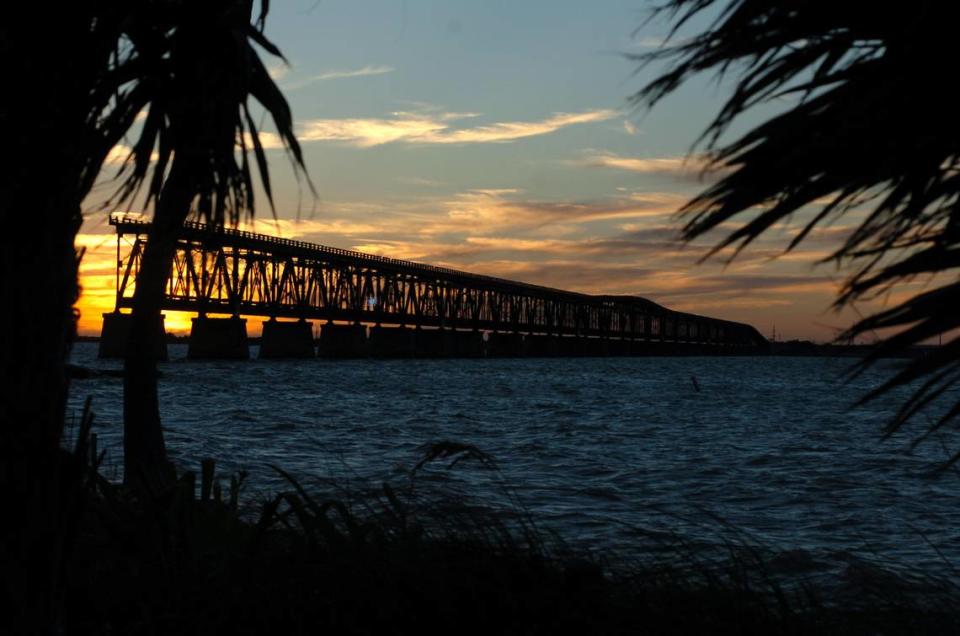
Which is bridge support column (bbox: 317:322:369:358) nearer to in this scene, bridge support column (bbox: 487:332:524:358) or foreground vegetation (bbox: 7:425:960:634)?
bridge support column (bbox: 487:332:524:358)

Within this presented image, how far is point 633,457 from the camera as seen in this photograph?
26594 mm

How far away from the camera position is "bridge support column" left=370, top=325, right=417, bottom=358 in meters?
152

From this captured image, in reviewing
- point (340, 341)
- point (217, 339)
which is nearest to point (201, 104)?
point (217, 339)

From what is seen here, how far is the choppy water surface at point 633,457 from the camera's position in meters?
15.3

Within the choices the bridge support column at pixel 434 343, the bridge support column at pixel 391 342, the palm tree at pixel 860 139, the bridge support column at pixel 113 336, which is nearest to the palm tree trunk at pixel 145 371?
the palm tree at pixel 860 139

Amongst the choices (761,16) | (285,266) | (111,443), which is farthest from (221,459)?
(285,266)

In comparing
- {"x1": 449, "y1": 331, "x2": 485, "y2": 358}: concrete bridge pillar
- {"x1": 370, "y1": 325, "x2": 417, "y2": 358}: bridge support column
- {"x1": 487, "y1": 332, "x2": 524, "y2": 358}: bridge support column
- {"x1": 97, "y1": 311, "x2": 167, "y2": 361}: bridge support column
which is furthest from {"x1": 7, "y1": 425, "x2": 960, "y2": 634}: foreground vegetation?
{"x1": 487, "y1": 332, "x2": 524, "y2": 358}: bridge support column

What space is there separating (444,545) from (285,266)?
122m

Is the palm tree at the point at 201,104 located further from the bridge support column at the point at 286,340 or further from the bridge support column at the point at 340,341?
the bridge support column at the point at 340,341

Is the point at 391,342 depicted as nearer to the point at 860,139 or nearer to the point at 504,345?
the point at 504,345

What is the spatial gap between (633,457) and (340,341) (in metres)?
118

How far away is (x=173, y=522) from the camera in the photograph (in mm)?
6895

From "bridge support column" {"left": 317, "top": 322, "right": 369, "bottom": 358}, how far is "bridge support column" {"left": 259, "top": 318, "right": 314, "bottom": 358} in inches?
290

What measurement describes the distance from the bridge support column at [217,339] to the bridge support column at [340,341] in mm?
23920
